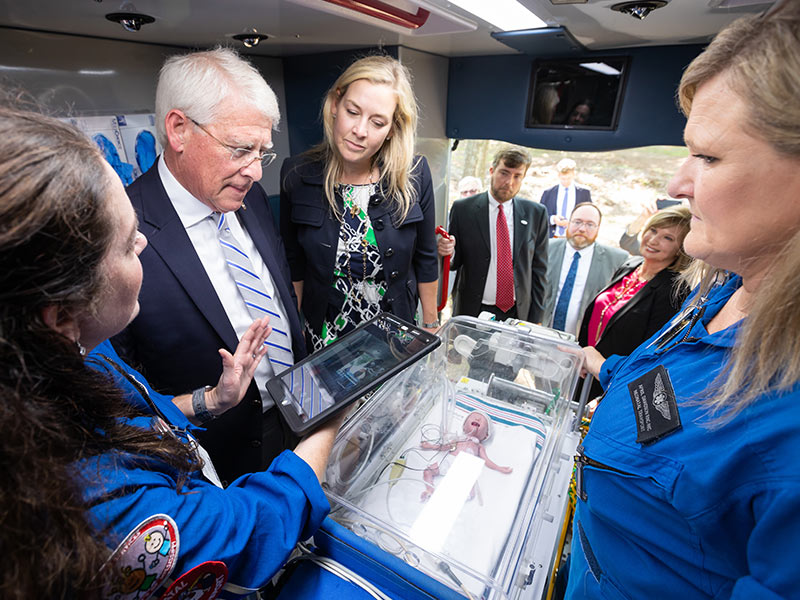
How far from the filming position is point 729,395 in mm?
702

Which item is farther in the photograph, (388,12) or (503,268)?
(503,268)

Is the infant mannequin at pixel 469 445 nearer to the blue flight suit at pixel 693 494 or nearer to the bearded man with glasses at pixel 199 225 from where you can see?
the blue flight suit at pixel 693 494

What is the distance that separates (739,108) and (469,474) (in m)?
1.02

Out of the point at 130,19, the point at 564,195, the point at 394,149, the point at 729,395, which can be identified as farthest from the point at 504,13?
the point at 564,195

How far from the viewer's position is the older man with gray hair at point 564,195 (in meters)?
4.40

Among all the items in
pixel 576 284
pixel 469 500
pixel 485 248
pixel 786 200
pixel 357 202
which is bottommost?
pixel 576 284

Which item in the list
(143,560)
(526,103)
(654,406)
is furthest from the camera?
(526,103)

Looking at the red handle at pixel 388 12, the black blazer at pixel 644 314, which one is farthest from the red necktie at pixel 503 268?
the red handle at pixel 388 12

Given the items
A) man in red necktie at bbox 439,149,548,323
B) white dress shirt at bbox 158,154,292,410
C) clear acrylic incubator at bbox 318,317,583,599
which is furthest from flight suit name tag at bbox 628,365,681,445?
man in red necktie at bbox 439,149,548,323

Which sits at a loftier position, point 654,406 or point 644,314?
point 654,406

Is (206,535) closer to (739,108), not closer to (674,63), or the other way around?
(739,108)

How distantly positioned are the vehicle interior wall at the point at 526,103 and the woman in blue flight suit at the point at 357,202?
106 cm

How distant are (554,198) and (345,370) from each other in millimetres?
4083

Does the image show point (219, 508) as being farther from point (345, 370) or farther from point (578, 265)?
point (578, 265)
